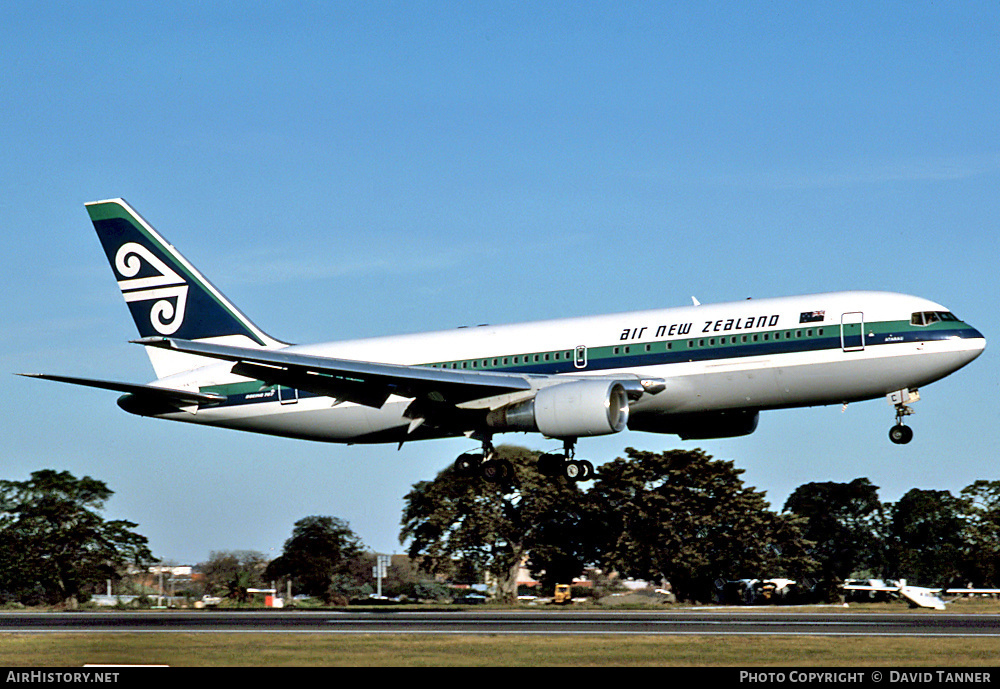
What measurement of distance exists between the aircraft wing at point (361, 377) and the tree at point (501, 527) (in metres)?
19.1

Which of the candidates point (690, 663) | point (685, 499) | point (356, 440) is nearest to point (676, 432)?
point (356, 440)

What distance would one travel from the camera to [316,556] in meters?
58.6

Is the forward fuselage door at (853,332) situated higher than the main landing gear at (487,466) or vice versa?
the forward fuselage door at (853,332)

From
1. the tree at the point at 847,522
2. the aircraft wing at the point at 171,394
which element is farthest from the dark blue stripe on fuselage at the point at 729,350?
the tree at the point at 847,522

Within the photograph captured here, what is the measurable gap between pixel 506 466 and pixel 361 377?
6268mm

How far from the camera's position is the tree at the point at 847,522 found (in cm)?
10456

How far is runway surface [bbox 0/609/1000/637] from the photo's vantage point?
33.2 meters

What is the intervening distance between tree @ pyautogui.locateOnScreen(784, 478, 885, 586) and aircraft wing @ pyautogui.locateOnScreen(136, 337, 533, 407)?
70.3 m

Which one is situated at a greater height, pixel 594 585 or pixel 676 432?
pixel 676 432

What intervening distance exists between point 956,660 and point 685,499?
1601 inches

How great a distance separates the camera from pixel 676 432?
4191 cm

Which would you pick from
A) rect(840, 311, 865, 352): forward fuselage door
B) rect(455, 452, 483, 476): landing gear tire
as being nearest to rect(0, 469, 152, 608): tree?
rect(455, 452, 483, 476): landing gear tire

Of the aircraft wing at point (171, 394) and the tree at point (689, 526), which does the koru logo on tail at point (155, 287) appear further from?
the tree at point (689, 526)
